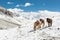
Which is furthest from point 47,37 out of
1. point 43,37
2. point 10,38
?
point 10,38

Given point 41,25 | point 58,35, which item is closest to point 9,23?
point 41,25

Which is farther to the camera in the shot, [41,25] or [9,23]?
[9,23]

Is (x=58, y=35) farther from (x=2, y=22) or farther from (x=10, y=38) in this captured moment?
(x=2, y=22)

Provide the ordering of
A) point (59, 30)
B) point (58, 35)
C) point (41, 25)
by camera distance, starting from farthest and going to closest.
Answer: point (41, 25)
point (59, 30)
point (58, 35)

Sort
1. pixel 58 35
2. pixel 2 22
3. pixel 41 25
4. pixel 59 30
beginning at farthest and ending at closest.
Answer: pixel 2 22
pixel 41 25
pixel 59 30
pixel 58 35

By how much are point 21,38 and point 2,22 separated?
506 inches

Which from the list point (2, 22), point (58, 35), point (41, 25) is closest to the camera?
point (58, 35)

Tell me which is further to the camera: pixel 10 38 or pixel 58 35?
pixel 10 38

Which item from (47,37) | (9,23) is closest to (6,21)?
(9,23)

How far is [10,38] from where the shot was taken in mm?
18641

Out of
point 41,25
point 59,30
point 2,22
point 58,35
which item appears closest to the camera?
point 58,35

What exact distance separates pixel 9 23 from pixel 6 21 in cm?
61

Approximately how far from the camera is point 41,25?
2117 centimetres

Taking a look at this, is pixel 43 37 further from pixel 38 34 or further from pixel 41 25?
pixel 41 25
